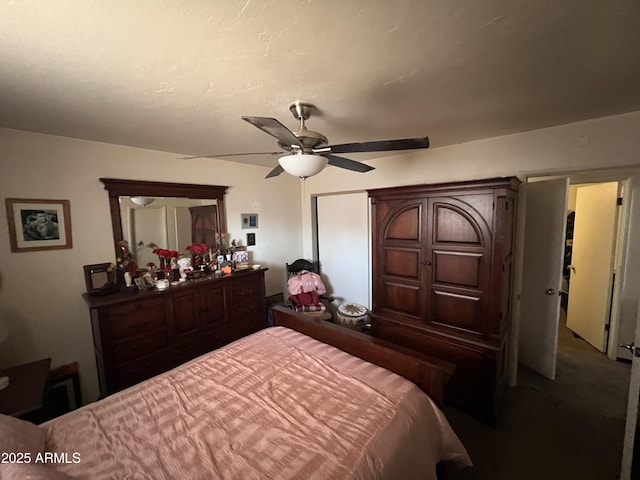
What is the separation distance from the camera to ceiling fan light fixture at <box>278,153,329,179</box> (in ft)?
4.59

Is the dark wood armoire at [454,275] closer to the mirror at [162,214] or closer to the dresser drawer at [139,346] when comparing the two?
the mirror at [162,214]

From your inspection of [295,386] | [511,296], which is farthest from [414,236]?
[295,386]

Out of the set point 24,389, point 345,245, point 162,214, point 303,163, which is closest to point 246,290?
point 162,214

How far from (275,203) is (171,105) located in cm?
216

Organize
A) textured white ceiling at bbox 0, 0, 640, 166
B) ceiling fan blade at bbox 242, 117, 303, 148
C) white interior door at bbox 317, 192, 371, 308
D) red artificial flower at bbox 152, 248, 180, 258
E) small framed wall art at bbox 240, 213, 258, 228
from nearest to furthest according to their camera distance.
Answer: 1. textured white ceiling at bbox 0, 0, 640, 166
2. ceiling fan blade at bbox 242, 117, 303, 148
3. red artificial flower at bbox 152, 248, 180, 258
4. small framed wall art at bbox 240, 213, 258, 228
5. white interior door at bbox 317, 192, 371, 308

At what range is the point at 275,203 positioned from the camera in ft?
12.3

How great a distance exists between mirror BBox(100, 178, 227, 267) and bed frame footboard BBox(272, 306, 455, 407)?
Answer: 5.31 feet

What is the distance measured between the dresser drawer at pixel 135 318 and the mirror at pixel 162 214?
600 mm

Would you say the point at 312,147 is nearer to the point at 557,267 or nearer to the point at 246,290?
the point at 246,290

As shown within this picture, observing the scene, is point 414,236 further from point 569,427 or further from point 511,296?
point 569,427

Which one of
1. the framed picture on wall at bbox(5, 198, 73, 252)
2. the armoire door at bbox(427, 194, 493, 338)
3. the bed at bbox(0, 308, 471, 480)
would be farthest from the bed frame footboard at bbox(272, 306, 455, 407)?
the framed picture on wall at bbox(5, 198, 73, 252)

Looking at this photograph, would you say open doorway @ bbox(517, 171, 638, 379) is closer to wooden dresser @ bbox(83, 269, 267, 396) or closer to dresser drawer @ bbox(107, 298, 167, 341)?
wooden dresser @ bbox(83, 269, 267, 396)

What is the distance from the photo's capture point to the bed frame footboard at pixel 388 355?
1440mm

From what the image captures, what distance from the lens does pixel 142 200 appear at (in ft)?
8.51
